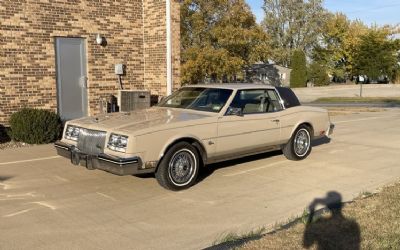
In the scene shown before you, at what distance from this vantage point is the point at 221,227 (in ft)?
17.8

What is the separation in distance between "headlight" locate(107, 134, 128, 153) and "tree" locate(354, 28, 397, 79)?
52.2m

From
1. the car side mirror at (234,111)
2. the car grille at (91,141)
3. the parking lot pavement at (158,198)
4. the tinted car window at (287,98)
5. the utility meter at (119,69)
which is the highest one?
the utility meter at (119,69)

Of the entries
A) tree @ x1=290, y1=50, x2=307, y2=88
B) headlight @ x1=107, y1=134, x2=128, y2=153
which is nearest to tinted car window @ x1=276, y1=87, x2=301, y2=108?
headlight @ x1=107, y1=134, x2=128, y2=153

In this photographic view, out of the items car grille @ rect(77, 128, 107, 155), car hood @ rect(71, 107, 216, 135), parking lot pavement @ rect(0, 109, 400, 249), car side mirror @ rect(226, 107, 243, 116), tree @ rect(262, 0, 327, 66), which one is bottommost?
parking lot pavement @ rect(0, 109, 400, 249)

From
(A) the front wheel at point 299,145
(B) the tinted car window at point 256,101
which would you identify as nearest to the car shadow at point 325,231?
(B) the tinted car window at point 256,101

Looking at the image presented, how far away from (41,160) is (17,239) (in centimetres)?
415

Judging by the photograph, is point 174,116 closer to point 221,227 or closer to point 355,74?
point 221,227

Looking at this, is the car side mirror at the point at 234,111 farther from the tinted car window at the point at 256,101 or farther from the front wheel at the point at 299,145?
the front wheel at the point at 299,145

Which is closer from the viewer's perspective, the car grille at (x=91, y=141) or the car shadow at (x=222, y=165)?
the car grille at (x=91, y=141)

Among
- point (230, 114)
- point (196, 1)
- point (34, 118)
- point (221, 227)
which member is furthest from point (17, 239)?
point (196, 1)

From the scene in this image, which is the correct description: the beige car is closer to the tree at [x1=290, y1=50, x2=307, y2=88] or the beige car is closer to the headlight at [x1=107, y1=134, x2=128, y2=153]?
the headlight at [x1=107, y1=134, x2=128, y2=153]

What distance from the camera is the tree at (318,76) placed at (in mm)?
57250

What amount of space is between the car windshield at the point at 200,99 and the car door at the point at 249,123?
0.64 ft

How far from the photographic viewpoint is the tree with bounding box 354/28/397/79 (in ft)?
177
